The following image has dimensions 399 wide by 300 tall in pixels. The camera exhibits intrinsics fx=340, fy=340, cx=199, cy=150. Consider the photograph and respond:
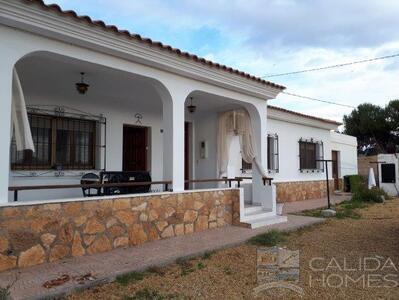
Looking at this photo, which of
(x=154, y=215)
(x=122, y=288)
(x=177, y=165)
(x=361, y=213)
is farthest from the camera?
(x=361, y=213)

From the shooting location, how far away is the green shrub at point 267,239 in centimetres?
629

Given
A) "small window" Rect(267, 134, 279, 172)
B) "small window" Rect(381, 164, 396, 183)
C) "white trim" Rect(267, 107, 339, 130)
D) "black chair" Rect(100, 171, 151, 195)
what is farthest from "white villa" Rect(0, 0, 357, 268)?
"small window" Rect(381, 164, 396, 183)

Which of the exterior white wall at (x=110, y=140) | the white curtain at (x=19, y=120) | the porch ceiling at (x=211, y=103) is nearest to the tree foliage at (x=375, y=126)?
the porch ceiling at (x=211, y=103)

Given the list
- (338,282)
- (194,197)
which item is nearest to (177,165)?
(194,197)

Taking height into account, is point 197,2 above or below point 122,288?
above

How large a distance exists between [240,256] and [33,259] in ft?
9.96

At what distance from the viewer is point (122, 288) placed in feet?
13.2

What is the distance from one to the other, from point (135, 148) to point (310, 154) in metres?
8.37

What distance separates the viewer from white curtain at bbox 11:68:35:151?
466 centimetres

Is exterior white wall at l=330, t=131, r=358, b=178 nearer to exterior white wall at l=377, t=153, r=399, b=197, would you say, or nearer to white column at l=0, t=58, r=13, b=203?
exterior white wall at l=377, t=153, r=399, b=197

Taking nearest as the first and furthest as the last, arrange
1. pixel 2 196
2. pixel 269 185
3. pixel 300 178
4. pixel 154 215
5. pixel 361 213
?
pixel 2 196, pixel 154 215, pixel 269 185, pixel 361 213, pixel 300 178

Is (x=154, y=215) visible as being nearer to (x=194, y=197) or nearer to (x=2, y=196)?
(x=194, y=197)

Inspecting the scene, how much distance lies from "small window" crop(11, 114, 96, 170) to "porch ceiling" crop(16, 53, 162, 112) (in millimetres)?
535

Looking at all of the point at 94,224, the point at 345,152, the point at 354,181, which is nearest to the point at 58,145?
the point at 94,224
